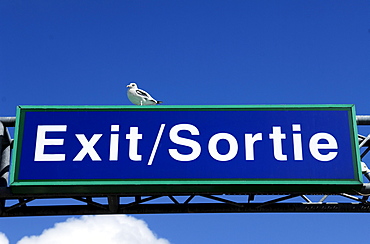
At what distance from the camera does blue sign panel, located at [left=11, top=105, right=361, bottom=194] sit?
9922mm

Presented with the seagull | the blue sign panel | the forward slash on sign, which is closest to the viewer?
the blue sign panel

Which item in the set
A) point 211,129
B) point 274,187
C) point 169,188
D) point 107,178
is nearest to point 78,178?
point 107,178

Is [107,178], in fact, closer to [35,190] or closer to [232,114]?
[35,190]

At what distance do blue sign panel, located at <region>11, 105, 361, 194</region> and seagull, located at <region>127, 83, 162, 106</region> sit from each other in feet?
1.84

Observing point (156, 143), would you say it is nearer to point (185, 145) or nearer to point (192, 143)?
point (185, 145)

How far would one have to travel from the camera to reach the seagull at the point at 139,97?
11.0 metres

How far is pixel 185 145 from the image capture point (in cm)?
1016

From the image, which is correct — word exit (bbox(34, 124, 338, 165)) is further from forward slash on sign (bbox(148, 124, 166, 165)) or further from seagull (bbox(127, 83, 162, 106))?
seagull (bbox(127, 83, 162, 106))

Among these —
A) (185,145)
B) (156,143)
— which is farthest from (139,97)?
(185,145)

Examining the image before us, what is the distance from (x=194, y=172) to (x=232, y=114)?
1.11m

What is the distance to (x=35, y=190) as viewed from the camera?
9.83m

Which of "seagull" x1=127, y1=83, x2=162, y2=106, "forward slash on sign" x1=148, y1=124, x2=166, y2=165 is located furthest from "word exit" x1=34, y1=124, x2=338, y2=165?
"seagull" x1=127, y1=83, x2=162, y2=106

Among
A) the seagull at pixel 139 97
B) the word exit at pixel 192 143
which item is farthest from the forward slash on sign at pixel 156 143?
the seagull at pixel 139 97

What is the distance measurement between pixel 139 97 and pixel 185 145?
4.26 ft
